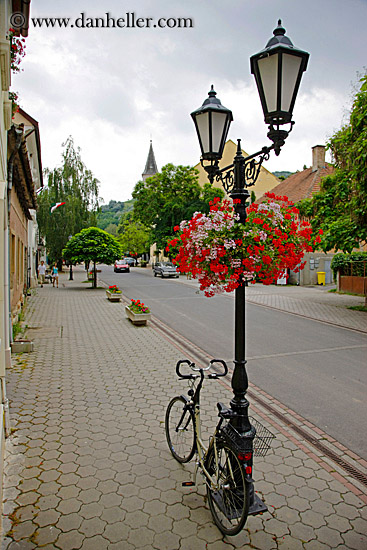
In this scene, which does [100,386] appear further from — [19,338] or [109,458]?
[19,338]

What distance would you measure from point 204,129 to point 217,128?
0.15m

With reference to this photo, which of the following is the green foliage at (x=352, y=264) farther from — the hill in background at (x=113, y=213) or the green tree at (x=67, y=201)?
the hill in background at (x=113, y=213)

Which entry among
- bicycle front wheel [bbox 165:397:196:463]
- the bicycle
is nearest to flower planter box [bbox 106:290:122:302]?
bicycle front wheel [bbox 165:397:196:463]

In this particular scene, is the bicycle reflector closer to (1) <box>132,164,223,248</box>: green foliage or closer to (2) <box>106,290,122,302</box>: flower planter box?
(2) <box>106,290,122,302</box>: flower planter box

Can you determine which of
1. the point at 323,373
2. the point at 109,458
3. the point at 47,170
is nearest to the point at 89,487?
the point at 109,458

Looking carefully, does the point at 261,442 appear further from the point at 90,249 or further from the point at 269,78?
the point at 90,249

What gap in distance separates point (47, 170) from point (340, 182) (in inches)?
921

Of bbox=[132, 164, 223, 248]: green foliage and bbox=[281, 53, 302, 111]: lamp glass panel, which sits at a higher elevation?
bbox=[132, 164, 223, 248]: green foliage

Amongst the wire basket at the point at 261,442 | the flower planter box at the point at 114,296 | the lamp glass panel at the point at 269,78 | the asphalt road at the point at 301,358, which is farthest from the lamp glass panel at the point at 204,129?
the flower planter box at the point at 114,296

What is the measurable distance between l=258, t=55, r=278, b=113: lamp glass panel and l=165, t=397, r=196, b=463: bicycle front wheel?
288cm

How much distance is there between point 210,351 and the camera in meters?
9.14

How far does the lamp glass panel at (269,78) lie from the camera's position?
129 inches

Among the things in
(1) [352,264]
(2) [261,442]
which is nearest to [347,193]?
(1) [352,264]

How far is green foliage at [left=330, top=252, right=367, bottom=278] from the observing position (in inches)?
803
